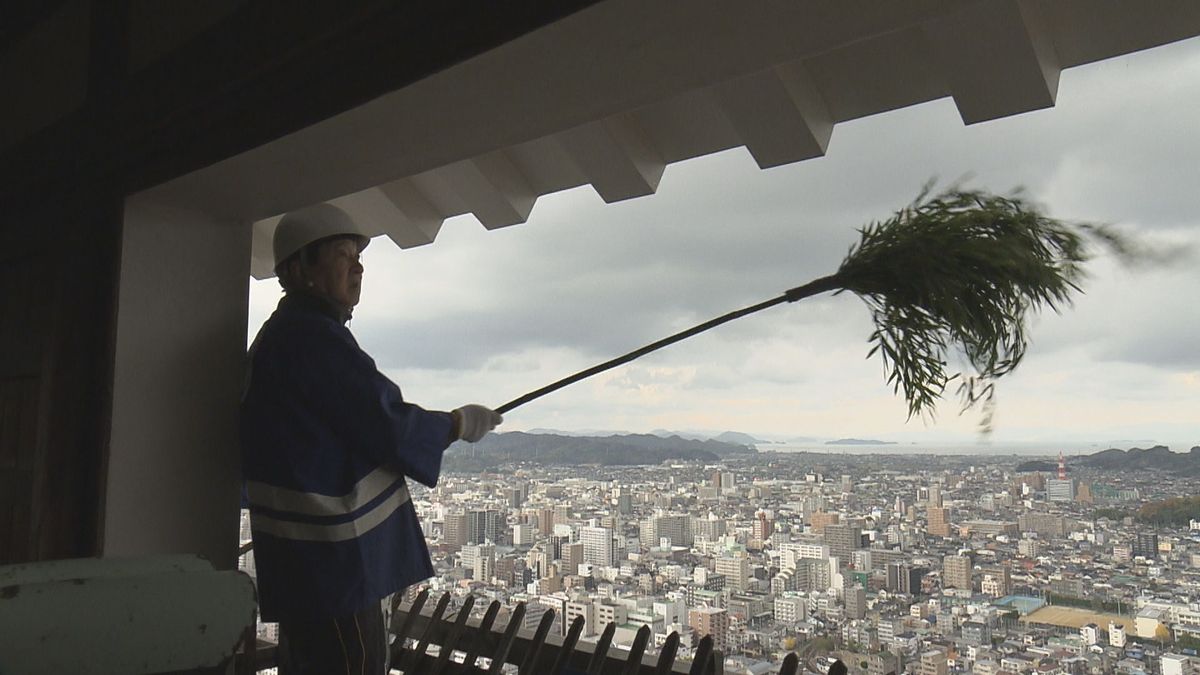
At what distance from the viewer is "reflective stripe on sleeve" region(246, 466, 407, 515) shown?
5.38ft

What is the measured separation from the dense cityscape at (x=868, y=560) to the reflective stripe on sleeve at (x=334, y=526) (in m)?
0.56

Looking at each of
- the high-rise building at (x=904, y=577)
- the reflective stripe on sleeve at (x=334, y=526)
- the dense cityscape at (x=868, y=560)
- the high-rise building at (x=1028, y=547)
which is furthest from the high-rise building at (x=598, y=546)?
the high-rise building at (x=1028, y=547)

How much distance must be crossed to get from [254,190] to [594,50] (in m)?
1.02

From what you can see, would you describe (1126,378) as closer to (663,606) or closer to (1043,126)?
(1043,126)

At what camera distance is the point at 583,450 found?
7.07 feet

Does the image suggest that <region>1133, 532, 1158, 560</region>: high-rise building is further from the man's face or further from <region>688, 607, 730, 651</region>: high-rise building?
the man's face

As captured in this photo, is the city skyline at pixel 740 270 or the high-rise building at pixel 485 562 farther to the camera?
the high-rise building at pixel 485 562

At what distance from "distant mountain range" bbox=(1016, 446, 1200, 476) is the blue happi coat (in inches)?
43.3

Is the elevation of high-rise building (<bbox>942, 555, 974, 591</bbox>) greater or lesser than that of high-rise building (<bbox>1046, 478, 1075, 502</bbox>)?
lesser

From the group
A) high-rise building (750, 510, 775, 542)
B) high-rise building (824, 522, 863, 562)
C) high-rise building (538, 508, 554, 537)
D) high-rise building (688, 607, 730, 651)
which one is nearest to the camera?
high-rise building (824, 522, 863, 562)

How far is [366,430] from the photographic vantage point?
5.30ft

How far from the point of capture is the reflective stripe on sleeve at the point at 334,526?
1.63 meters

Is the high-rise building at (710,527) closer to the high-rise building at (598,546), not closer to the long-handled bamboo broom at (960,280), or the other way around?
the high-rise building at (598,546)

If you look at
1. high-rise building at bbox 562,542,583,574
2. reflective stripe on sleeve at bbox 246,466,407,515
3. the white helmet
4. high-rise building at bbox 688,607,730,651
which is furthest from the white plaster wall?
high-rise building at bbox 688,607,730,651
